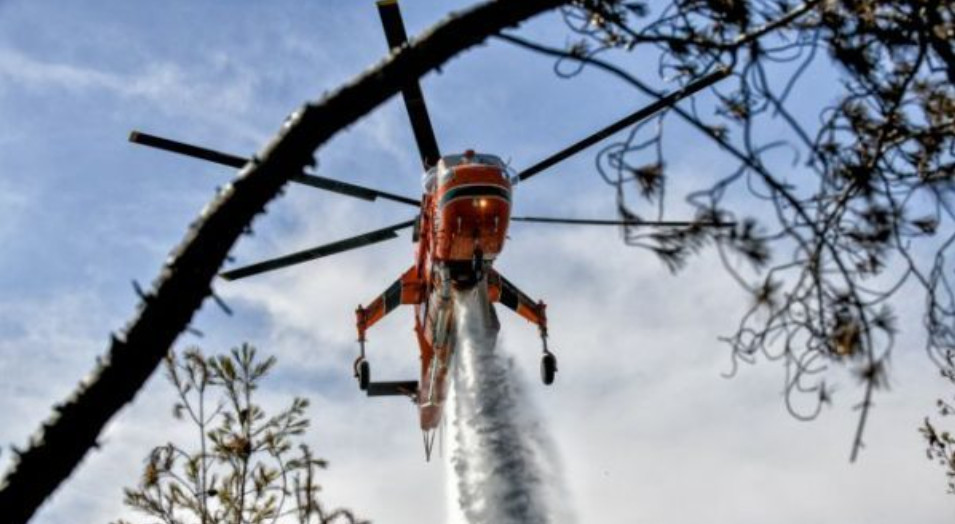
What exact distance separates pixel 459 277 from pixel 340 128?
11.0 meters

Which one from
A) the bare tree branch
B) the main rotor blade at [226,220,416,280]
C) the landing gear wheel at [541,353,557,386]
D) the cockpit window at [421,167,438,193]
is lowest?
the bare tree branch

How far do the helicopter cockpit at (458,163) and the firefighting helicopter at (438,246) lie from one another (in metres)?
0.02

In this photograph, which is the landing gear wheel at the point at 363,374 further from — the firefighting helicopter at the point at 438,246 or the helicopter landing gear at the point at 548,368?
the helicopter landing gear at the point at 548,368

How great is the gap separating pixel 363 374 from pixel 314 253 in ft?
8.99

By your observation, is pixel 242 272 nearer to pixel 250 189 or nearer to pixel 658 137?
pixel 658 137

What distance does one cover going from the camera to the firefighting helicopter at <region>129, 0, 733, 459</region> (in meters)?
12.3

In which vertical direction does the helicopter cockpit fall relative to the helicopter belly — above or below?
above

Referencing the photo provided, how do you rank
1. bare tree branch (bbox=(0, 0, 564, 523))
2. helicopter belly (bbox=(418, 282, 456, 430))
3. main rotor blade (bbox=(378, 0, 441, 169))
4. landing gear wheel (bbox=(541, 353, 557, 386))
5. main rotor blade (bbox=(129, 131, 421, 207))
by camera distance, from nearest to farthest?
bare tree branch (bbox=(0, 0, 564, 523))
main rotor blade (bbox=(378, 0, 441, 169))
main rotor blade (bbox=(129, 131, 421, 207))
helicopter belly (bbox=(418, 282, 456, 430))
landing gear wheel (bbox=(541, 353, 557, 386))

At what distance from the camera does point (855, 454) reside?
2.64 m

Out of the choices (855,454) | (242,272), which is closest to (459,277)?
(242,272)

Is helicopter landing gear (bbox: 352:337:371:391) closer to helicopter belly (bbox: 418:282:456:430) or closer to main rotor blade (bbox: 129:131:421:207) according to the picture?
helicopter belly (bbox: 418:282:456:430)

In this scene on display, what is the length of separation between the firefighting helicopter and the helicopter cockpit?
2 cm

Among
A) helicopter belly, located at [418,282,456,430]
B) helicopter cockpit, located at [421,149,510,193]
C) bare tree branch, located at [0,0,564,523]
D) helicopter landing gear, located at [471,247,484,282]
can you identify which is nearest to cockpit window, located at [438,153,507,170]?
helicopter cockpit, located at [421,149,510,193]

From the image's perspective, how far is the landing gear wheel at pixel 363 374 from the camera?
14.8 meters
